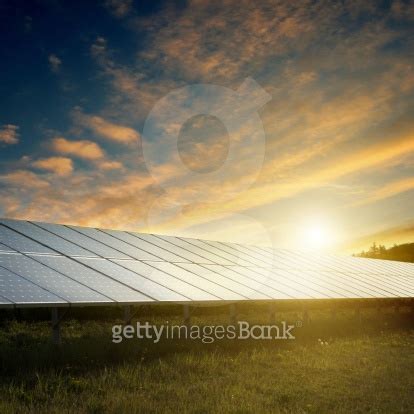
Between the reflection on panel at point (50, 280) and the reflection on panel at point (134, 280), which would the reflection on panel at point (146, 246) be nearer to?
the reflection on panel at point (134, 280)

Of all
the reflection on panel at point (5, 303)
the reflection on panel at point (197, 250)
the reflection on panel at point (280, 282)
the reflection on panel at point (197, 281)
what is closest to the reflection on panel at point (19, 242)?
the reflection on panel at point (5, 303)

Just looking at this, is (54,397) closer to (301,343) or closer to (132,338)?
(132,338)

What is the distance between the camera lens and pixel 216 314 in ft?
107

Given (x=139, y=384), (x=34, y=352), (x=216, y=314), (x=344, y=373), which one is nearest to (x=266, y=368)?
(x=344, y=373)

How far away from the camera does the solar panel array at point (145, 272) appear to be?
1406cm

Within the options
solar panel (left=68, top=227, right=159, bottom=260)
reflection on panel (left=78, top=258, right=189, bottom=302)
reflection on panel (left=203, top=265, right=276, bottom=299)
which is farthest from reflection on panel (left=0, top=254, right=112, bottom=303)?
reflection on panel (left=203, top=265, right=276, bottom=299)

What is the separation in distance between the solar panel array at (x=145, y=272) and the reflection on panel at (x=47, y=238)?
0.04 m

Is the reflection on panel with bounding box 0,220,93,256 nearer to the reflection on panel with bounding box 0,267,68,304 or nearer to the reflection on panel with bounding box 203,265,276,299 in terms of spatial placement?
the reflection on panel with bounding box 0,267,68,304

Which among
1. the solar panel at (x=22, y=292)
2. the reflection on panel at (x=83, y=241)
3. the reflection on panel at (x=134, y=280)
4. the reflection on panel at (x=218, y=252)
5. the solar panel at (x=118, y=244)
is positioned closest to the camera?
the solar panel at (x=22, y=292)

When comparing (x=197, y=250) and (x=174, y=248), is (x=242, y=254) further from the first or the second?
(x=174, y=248)

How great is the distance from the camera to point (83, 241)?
2106cm

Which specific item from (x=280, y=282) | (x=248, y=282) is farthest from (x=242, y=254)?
(x=248, y=282)

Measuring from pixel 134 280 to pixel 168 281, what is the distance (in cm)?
165

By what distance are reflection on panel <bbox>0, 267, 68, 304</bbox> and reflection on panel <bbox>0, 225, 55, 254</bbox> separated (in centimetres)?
311
